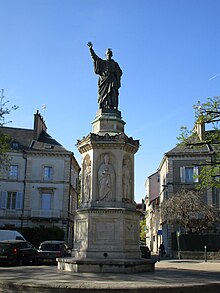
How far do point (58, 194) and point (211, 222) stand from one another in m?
17.6

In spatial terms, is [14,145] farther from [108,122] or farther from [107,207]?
[107,207]

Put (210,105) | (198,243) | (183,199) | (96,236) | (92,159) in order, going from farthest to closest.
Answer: (183,199), (198,243), (210,105), (92,159), (96,236)

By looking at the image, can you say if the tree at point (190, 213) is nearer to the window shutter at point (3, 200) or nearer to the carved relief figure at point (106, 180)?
the window shutter at point (3, 200)

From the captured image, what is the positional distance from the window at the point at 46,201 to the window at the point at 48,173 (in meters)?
1.89

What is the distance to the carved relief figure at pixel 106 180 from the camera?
12727 millimetres

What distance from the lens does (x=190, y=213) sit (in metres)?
36.9

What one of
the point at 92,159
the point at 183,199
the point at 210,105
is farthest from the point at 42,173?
the point at 92,159

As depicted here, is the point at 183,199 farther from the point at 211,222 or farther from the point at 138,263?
the point at 138,263

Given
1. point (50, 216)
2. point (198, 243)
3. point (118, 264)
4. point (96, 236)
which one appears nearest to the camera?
point (118, 264)

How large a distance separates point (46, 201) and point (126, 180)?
32775 mm

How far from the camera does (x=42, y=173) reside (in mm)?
44812

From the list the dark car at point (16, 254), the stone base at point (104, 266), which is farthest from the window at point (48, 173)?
the stone base at point (104, 266)

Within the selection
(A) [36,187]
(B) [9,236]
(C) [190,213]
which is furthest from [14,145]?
(C) [190,213]

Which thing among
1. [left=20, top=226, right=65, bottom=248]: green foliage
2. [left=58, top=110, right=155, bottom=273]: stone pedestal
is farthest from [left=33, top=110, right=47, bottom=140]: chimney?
[left=58, top=110, right=155, bottom=273]: stone pedestal
